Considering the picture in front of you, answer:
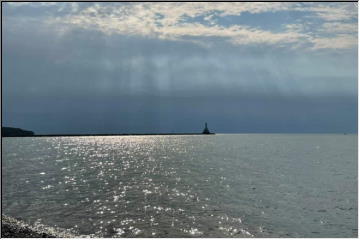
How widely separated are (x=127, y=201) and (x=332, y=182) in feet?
157

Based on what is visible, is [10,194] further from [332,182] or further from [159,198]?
[332,182]

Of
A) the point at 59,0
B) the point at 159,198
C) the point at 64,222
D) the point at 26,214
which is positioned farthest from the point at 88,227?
the point at 59,0

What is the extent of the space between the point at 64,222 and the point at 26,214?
702cm

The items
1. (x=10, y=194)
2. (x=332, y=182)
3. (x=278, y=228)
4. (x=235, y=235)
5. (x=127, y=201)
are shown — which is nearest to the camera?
(x=235, y=235)

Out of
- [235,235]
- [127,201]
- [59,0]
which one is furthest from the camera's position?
[127,201]

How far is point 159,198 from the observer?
5488cm

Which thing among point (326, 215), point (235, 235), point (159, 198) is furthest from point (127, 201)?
point (326, 215)

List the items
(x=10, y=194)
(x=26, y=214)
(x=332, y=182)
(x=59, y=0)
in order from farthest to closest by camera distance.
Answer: (x=332, y=182) < (x=10, y=194) < (x=26, y=214) < (x=59, y=0)

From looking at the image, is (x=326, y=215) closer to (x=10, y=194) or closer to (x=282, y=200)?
(x=282, y=200)

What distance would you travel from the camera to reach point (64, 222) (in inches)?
1583

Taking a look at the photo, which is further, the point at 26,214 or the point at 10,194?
the point at 10,194

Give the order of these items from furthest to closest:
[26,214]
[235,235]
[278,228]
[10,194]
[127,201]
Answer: [10,194] → [127,201] → [26,214] → [278,228] → [235,235]

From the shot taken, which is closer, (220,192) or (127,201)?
(127,201)

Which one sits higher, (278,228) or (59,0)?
(59,0)
